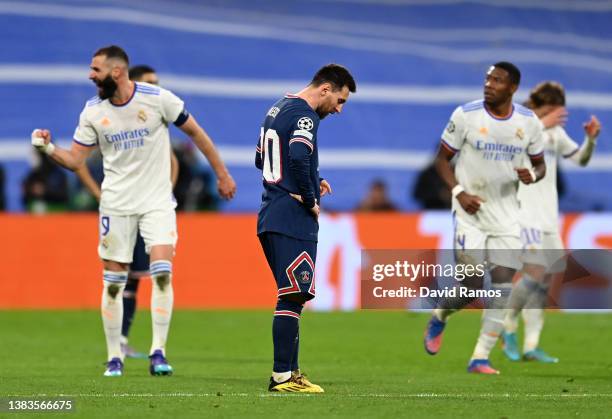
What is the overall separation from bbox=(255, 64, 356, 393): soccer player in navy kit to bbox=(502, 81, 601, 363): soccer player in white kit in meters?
4.17

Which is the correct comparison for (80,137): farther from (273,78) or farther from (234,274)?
(273,78)

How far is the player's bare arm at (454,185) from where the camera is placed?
11.1m

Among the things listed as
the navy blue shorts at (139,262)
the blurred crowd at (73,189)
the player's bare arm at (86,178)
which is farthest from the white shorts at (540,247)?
the blurred crowd at (73,189)

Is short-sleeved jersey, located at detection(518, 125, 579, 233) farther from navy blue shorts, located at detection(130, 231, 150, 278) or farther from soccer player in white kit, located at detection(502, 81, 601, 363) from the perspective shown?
navy blue shorts, located at detection(130, 231, 150, 278)

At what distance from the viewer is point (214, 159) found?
34.9 ft

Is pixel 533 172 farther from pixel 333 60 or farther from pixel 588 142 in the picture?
pixel 333 60

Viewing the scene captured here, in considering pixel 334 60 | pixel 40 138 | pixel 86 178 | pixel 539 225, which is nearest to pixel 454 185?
pixel 539 225

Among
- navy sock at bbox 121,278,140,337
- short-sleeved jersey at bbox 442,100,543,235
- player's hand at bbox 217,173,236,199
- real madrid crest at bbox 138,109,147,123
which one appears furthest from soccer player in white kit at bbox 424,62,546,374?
A: navy sock at bbox 121,278,140,337

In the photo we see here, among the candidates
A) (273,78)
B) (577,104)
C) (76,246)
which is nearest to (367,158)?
(273,78)

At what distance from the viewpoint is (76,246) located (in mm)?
18156

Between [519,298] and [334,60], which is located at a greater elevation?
[334,60]

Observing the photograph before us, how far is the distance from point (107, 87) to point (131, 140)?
46 cm

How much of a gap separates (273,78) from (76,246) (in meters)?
7.61

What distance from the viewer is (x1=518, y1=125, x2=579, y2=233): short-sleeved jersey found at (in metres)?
13.0
